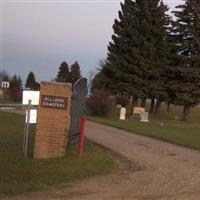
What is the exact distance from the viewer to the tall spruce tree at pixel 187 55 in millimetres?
Answer: 58312

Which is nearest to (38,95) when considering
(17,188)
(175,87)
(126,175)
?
(126,175)

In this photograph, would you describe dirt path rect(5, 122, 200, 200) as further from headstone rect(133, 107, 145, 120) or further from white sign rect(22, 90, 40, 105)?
headstone rect(133, 107, 145, 120)

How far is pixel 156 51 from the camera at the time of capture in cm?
6119

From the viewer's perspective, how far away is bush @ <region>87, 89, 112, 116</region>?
5678 centimetres

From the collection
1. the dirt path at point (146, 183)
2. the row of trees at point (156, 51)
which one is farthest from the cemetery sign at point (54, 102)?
the row of trees at point (156, 51)

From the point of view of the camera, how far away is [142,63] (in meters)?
59.9

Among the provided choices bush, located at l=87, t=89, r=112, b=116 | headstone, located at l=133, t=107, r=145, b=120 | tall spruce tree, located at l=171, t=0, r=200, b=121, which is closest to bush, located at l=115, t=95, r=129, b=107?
tall spruce tree, located at l=171, t=0, r=200, b=121

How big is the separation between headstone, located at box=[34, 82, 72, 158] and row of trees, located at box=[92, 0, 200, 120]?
43.3 meters

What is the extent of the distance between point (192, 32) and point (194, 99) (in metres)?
6.79

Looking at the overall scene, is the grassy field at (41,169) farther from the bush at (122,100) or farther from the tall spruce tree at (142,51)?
the bush at (122,100)

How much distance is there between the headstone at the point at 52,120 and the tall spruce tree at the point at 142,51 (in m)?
44.0

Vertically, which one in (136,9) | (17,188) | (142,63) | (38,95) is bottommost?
(17,188)

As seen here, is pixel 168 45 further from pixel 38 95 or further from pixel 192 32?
pixel 38 95

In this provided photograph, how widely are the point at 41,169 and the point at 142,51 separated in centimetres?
4749
